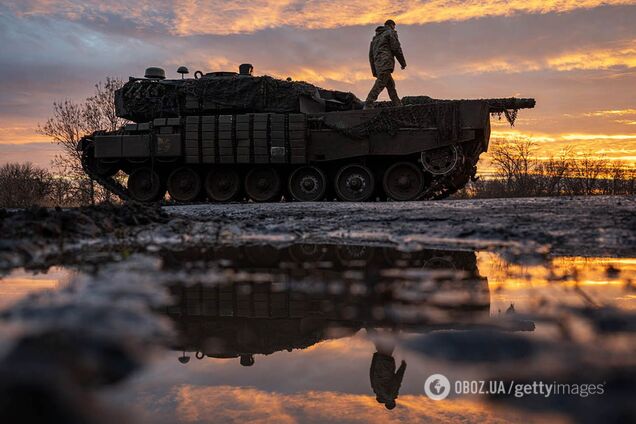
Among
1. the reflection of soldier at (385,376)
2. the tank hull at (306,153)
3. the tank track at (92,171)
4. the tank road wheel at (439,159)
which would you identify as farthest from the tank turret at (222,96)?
the reflection of soldier at (385,376)

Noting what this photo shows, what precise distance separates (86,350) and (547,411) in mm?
1109

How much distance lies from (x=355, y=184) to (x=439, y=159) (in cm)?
201

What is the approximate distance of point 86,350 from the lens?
4.98 ft

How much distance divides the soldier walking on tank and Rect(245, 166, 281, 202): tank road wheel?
2902 mm

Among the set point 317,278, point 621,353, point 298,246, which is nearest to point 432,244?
point 298,246

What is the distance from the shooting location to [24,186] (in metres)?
21.7

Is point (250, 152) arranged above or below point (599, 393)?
above

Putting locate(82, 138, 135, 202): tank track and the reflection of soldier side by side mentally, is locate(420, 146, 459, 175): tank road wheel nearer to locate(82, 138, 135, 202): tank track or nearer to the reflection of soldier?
locate(82, 138, 135, 202): tank track

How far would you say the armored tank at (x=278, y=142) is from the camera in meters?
13.5

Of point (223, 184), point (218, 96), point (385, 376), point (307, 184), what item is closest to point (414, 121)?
point (307, 184)

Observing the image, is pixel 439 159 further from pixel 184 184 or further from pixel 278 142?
pixel 184 184

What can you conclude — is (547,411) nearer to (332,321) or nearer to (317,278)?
(332,321)

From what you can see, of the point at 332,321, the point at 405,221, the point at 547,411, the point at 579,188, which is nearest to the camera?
the point at 547,411

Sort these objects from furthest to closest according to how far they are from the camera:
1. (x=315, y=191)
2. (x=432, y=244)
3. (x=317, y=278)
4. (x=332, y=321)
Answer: (x=315, y=191) < (x=432, y=244) < (x=317, y=278) < (x=332, y=321)
